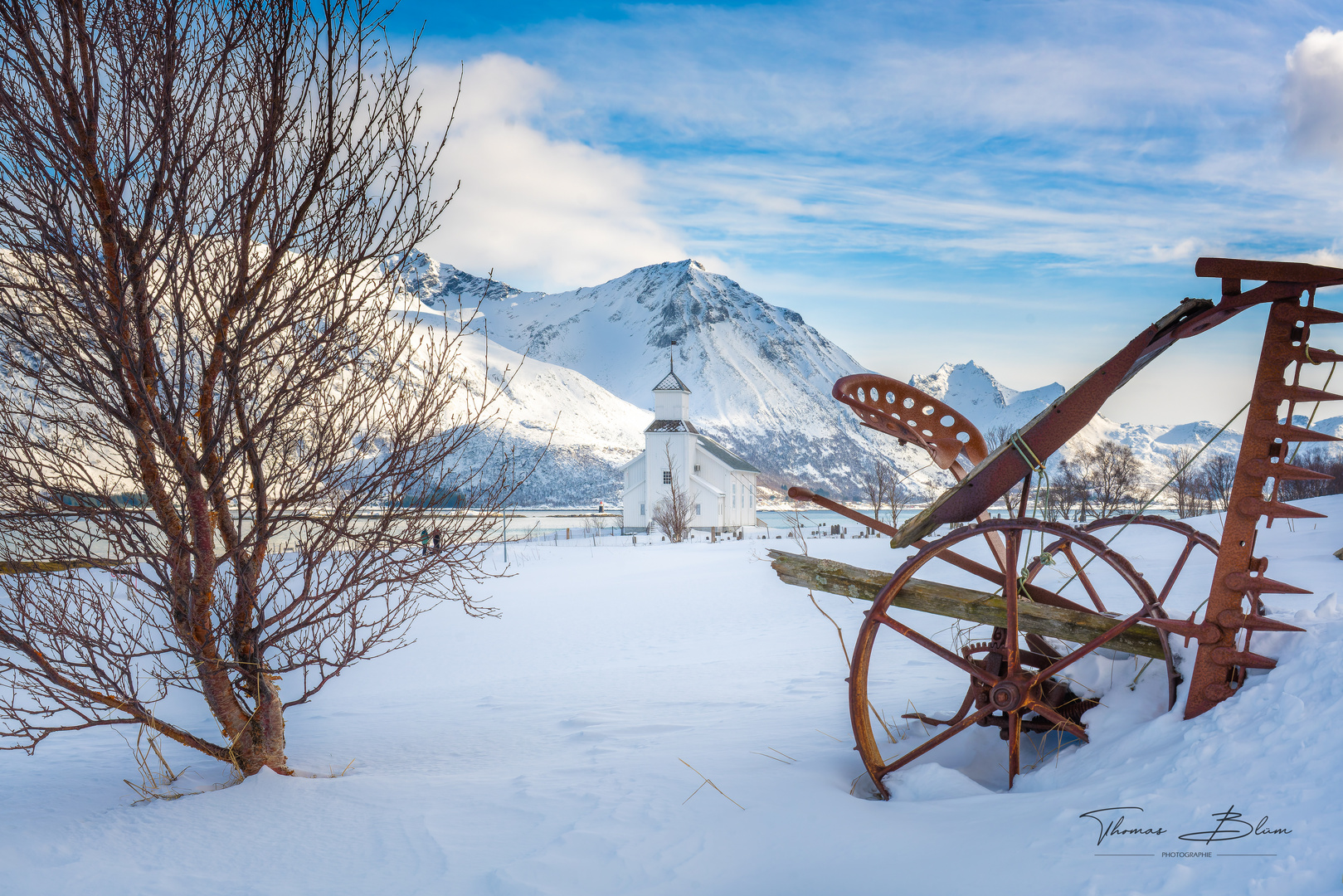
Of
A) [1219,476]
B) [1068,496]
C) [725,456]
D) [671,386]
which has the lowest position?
[1068,496]

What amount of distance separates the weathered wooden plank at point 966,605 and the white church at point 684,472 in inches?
1813

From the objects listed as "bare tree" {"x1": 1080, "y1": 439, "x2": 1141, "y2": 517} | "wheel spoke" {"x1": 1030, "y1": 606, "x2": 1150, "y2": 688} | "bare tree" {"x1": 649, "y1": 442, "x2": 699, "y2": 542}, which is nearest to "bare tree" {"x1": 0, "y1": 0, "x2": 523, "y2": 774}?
"wheel spoke" {"x1": 1030, "y1": 606, "x2": 1150, "y2": 688}

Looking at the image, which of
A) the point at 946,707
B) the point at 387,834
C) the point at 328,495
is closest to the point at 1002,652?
the point at 946,707

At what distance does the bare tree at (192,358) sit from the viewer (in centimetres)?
415

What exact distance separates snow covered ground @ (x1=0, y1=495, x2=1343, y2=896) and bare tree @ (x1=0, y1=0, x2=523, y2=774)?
111 centimetres

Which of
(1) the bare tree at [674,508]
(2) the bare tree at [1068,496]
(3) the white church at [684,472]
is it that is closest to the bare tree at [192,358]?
(2) the bare tree at [1068,496]

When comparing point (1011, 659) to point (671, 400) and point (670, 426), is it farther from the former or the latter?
point (671, 400)

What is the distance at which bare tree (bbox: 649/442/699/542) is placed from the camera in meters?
39.8

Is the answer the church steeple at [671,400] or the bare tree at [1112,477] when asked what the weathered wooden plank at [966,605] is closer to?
the bare tree at [1112,477]

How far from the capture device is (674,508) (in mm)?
39531

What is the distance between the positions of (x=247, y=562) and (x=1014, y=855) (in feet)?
16.1

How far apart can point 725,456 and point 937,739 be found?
5113cm

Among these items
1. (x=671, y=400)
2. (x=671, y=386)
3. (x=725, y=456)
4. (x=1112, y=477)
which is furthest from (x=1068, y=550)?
(x=725, y=456)

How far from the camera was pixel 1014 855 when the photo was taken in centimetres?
310
